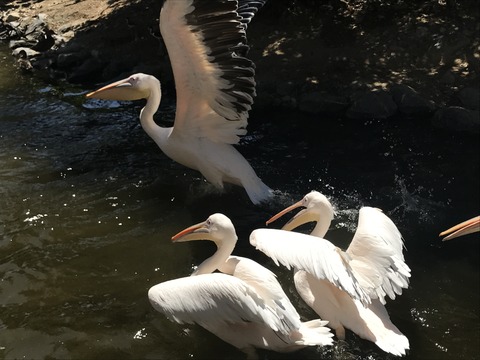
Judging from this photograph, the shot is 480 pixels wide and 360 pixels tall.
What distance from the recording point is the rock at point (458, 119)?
607 cm

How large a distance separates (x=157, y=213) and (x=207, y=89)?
3.41 ft

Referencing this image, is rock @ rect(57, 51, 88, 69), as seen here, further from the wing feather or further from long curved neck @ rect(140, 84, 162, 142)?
the wing feather

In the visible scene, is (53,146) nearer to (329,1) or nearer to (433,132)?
(433,132)

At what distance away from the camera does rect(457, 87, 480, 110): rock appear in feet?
20.5

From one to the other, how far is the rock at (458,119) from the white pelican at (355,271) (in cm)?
261

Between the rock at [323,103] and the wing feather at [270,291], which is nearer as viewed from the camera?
the wing feather at [270,291]

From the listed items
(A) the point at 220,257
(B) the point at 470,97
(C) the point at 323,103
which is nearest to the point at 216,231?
(A) the point at 220,257

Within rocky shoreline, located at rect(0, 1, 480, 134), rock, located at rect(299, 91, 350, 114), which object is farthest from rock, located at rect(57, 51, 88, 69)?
rock, located at rect(299, 91, 350, 114)

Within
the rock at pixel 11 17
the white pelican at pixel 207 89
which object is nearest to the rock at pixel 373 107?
the white pelican at pixel 207 89

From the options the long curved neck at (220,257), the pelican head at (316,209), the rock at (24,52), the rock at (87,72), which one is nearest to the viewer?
the long curved neck at (220,257)

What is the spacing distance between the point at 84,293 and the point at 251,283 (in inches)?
46.8

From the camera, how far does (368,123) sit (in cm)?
640

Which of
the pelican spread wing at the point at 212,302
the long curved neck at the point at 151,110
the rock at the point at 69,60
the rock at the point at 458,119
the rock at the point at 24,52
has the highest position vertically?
the long curved neck at the point at 151,110

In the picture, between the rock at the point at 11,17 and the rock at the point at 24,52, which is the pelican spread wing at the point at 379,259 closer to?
the rock at the point at 24,52
